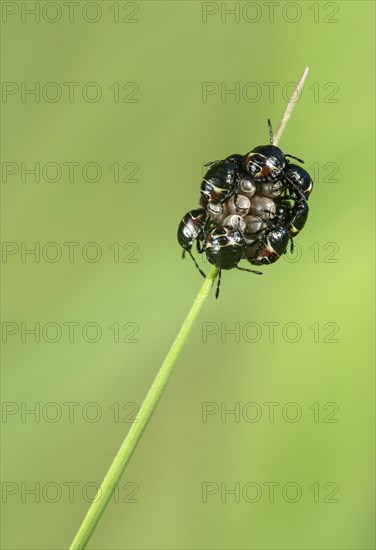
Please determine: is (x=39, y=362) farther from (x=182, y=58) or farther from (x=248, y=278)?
(x=182, y=58)

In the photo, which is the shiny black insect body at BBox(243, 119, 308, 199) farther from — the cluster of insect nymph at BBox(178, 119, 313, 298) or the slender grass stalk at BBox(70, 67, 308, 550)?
the slender grass stalk at BBox(70, 67, 308, 550)

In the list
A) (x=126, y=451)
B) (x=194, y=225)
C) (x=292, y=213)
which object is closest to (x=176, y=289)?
(x=194, y=225)

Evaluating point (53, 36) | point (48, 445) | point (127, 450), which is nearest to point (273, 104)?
point (53, 36)

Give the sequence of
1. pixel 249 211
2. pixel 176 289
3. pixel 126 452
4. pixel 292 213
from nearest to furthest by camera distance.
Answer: pixel 126 452 < pixel 249 211 < pixel 292 213 < pixel 176 289

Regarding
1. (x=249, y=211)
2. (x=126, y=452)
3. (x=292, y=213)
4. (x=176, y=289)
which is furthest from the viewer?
(x=176, y=289)

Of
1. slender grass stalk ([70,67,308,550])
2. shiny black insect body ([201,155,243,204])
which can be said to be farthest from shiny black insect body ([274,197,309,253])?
slender grass stalk ([70,67,308,550])

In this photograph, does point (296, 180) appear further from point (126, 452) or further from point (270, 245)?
point (126, 452)
